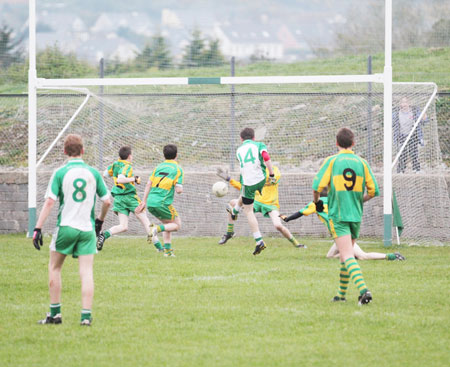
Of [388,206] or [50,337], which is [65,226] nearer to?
[50,337]

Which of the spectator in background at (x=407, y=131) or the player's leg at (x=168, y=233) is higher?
the spectator in background at (x=407, y=131)

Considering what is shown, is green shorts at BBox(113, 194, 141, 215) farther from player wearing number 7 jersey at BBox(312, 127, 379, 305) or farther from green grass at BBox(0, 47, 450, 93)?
green grass at BBox(0, 47, 450, 93)

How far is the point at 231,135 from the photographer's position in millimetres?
16016

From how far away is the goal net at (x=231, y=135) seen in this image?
49.5ft

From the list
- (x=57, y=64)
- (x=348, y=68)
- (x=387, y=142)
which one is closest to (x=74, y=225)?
(x=387, y=142)

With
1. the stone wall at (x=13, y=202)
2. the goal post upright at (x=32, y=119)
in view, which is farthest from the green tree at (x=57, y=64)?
the goal post upright at (x=32, y=119)

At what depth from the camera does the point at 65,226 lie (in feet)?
22.9

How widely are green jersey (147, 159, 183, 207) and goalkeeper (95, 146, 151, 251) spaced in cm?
60

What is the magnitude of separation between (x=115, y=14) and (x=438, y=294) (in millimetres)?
48793

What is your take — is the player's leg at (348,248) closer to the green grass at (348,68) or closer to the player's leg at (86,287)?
the player's leg at (86,287)

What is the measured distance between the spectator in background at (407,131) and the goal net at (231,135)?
3 centimetres

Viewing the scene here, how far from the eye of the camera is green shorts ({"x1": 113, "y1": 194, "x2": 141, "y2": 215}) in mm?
13125

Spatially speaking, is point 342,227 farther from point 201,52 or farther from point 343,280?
point 201,52

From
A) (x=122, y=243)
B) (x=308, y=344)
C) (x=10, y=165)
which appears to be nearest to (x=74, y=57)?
(x=10, y=165)
